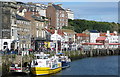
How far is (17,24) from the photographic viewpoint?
68688 mm

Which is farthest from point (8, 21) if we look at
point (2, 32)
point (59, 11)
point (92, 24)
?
point (92, 24)

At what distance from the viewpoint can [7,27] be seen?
208 ft

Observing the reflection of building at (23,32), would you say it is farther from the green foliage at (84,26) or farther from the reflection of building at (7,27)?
the green foliage at (84,26)

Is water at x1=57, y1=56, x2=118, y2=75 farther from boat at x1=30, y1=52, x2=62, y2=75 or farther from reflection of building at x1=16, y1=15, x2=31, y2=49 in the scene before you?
reflection of building at x1=16, y1=15, x2=31, y2=49

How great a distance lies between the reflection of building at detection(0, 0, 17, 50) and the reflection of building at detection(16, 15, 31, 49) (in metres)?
3.04

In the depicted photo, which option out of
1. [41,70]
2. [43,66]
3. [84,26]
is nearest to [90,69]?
[43,66]

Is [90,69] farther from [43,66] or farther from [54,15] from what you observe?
[54,15]

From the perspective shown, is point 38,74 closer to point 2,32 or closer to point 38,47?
point 2,32

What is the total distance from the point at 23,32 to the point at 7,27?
9.51 m

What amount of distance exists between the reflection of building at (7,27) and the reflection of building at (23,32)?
3.04 metres

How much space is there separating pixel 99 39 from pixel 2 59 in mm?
79742

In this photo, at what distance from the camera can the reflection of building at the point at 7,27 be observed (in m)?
61.9

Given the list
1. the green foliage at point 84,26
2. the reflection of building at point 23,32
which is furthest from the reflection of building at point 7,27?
the green foliage at point 84,26

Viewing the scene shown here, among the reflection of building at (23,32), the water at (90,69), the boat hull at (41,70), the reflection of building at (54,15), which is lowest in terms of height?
the water at (90,69)
